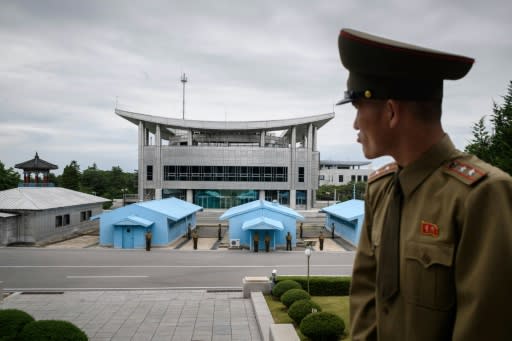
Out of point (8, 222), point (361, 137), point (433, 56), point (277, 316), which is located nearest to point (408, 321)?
point (361, 137)

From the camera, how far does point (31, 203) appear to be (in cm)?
2480

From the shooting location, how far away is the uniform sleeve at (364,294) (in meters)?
1.89

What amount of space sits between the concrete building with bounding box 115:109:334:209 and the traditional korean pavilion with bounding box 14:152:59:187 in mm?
18931

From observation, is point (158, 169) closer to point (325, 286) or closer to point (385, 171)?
point (325, 286)

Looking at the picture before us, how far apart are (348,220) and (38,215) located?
20.5 m

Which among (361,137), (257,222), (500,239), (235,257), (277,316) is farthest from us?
(257,222)

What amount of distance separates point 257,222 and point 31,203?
1523cm

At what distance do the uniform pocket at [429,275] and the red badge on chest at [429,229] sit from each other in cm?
5

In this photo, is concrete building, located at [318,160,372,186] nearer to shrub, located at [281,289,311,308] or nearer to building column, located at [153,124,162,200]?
building column, located at [153,124,162,200]

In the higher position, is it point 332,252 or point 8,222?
point 8,222

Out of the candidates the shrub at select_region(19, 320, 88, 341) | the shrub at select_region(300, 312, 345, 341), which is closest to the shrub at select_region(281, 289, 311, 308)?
the shrub at select_region(300, 312, 345, 341)

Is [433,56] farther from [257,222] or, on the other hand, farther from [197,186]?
[197,186]

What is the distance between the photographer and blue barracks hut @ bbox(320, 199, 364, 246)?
24953 millimetres

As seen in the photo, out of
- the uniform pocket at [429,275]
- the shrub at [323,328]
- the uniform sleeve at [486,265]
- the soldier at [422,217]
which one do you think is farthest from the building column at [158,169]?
the uniform sleeve at [486,265]
